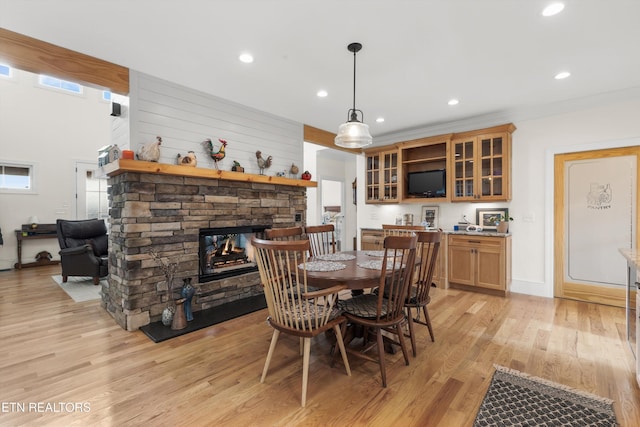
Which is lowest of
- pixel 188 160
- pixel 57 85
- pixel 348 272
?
pixel 348 272

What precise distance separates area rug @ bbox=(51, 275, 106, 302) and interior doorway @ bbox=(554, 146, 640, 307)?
6.42 metres

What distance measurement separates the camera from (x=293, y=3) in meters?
2.12

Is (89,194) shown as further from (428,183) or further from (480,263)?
(480,263)

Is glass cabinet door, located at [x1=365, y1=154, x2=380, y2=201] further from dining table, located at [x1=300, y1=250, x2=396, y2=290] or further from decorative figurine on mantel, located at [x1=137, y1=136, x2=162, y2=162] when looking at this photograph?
decorative figurine on mantel, located at [x1=137, y1=136, x2=162, y2=162]

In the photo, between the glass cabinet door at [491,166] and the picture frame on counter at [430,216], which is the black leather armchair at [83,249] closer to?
the picture frame on counter at [430,216]

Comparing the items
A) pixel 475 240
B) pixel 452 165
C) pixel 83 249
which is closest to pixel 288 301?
pixel 475 240

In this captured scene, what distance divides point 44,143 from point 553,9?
8554 mm

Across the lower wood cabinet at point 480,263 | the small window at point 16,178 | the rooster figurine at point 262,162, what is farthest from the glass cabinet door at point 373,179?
the small window at point 16,178

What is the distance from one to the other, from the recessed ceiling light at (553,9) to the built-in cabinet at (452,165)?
2238 mm

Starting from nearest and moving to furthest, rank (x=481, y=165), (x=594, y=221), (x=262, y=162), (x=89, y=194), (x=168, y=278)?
(x=168, y=278), (x=594, y=221), (x=262, y=162), (x=481, y=165), (x=89, y=194)

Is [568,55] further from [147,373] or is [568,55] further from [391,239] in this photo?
[147,373]

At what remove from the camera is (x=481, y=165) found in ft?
14.8

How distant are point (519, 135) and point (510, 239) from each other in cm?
152

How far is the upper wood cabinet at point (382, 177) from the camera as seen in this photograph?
5.44 metres
